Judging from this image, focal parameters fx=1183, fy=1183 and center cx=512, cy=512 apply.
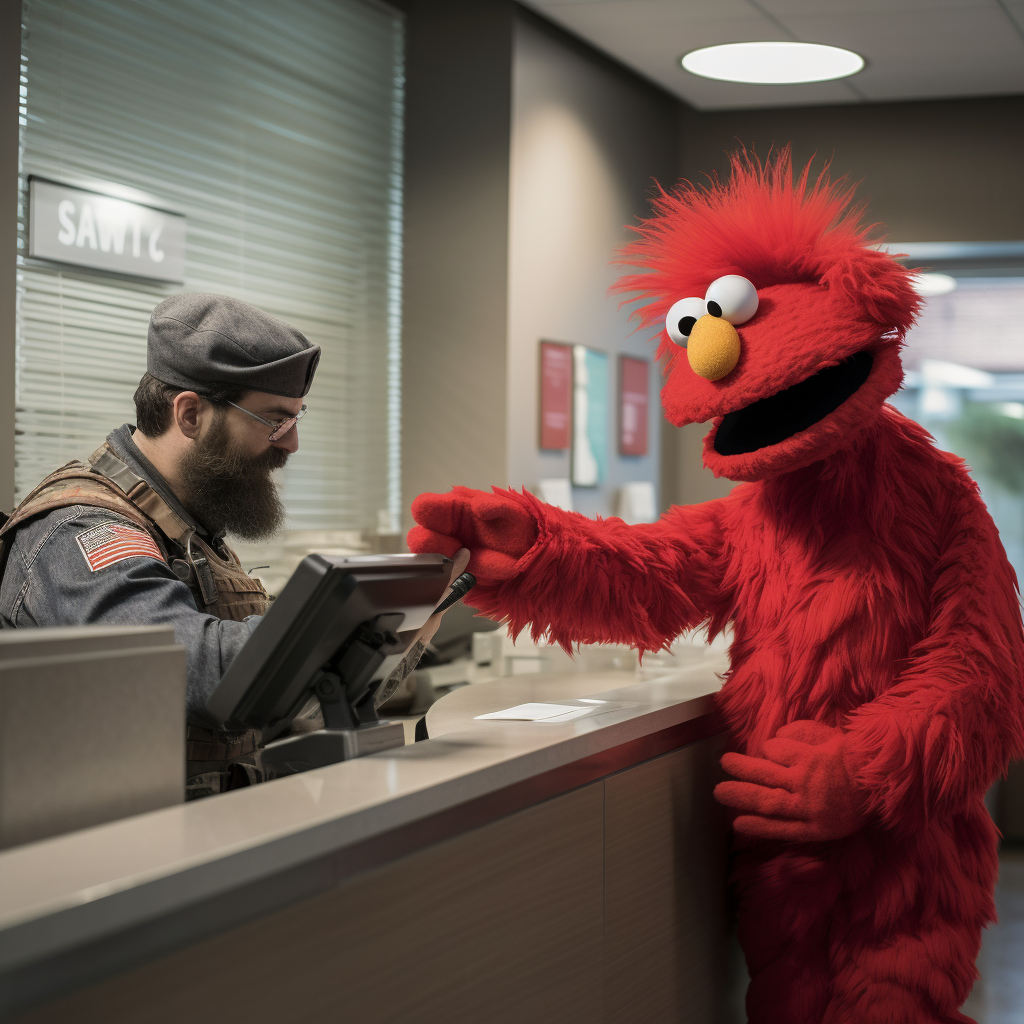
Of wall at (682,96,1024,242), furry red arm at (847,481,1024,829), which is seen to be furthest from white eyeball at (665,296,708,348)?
wall at (682,96,1024,242)

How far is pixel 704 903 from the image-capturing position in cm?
A: 190

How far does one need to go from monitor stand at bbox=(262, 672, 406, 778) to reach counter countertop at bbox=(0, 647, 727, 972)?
0.04 meters

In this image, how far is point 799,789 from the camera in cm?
162

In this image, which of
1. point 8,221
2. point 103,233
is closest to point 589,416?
point 103,233

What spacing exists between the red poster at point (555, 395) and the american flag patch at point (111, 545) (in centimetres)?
291

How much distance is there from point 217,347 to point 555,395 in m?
2.77

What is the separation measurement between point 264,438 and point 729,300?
81 centimetres

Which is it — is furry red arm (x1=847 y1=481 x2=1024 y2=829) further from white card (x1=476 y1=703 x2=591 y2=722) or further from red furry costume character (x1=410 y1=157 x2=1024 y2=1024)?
white card (x1=476 y1=703 x2=591 y2=722)

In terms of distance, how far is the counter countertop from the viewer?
0.80m

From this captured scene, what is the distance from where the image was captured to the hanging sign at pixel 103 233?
3018 millimetres

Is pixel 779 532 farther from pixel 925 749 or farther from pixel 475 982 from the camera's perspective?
pixel 475 982

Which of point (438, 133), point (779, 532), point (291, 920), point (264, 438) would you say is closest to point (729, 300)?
point (779, 532)

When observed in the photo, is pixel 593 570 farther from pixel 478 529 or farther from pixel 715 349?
pixel 715 349

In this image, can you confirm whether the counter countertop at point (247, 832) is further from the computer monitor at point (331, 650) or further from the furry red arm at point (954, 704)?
the furry red arm at point (954, 704)
